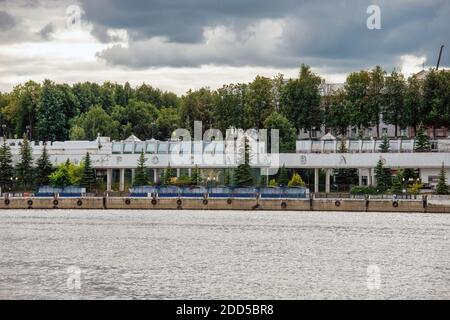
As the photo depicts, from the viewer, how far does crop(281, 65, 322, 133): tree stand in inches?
5586

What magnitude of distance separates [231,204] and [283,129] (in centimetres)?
3016

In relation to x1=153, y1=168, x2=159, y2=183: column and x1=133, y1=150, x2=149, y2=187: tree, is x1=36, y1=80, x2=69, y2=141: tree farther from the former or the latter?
x1=133, y1=150, x2=149, y2=187: tree

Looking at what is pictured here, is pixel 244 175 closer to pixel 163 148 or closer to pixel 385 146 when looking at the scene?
pixel 163 148

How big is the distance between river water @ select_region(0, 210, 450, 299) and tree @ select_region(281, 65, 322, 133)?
5173 centimetres

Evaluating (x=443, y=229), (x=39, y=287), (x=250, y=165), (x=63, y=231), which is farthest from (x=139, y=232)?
(x=250, y=165)

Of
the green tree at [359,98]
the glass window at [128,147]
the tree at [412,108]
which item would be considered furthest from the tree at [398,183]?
the glass window at [128,147]

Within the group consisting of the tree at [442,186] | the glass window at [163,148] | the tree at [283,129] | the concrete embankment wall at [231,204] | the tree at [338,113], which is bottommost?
the concrete embankment wall at [231,204]

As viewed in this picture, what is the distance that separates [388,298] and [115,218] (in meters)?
49.2

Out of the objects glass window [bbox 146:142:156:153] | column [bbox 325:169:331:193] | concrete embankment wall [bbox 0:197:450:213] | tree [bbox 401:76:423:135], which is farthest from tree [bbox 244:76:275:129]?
concrete embankment wall [bbox 0:197:450:213]

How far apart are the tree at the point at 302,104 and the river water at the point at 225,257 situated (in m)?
51.7

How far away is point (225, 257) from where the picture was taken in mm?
58625

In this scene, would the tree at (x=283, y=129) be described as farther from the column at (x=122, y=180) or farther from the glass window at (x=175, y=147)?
the column at (x=122, y=180)

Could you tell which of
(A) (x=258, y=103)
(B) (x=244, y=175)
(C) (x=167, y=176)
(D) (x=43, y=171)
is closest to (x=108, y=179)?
(D) (x=43, y=171)

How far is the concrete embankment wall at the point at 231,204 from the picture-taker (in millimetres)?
96688
